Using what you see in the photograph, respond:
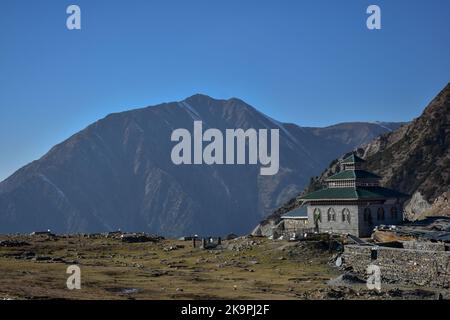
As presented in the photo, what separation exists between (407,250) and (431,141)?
113 meters

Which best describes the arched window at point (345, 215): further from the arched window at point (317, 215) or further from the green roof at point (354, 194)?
the arched window at point (317, 215)

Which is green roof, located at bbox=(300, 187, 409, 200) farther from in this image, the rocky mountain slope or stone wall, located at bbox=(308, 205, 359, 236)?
the rocky mountain slope

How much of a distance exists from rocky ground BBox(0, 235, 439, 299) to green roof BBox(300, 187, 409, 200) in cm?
1194

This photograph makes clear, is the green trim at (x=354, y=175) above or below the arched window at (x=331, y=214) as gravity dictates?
above

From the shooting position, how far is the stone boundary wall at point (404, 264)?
4875 centimetres

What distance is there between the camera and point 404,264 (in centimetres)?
5181

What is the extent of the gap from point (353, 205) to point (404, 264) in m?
26.7

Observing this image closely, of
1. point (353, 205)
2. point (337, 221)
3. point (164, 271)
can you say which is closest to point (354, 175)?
point (353, 205)

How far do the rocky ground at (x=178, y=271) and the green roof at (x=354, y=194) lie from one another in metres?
11.9

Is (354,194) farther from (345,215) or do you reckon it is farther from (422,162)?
(422,162)

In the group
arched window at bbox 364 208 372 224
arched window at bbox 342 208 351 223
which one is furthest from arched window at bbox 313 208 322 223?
arched window at bbox 364 208 372 224

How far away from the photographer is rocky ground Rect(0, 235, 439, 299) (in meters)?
44.0

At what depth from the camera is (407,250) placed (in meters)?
52.0

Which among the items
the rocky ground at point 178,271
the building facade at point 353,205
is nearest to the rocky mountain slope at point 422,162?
the building facade at point 353,205
